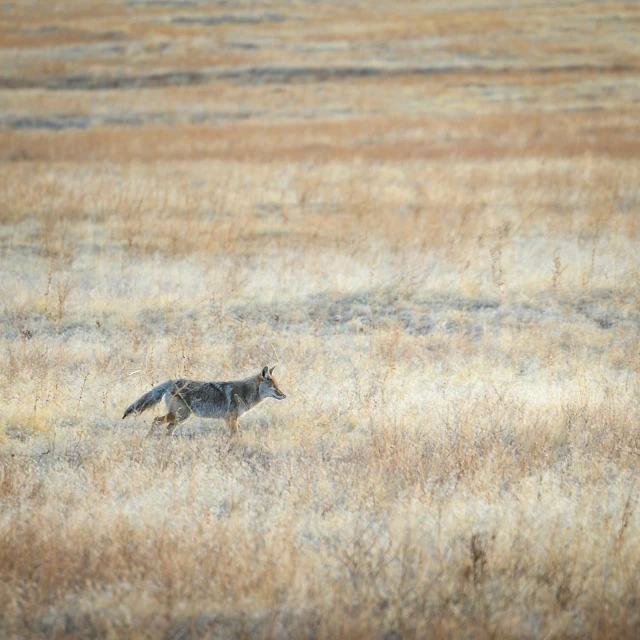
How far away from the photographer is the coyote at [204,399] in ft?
19.9

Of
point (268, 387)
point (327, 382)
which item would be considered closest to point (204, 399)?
point (268, 387)

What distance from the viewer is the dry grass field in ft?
13.0

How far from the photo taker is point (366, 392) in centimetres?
710

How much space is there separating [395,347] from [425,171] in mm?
12792

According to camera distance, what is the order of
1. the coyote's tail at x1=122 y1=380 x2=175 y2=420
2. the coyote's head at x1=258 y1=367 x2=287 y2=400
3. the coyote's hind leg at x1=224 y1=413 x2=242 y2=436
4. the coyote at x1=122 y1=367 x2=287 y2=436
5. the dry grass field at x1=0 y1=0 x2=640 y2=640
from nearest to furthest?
1. the dry grass field at x1=0 y1=0 x2=640 y2=640
2. the coyote's tail at x1=122 y1=380 x2=175 y2=420
3. the coyote at x1=122 y1=367 x2=287 y2=436
4. the coyote's hind leg at x1=224 y1=413 x2=242 y2=436
5. the coyote's head at x1=258 y1=367 x2=287 y2=400

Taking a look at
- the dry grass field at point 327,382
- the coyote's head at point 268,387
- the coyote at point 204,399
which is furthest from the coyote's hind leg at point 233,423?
the coyote's head at point 268,387

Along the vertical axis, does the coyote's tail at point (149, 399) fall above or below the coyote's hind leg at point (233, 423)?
above

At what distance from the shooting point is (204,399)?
6.18m

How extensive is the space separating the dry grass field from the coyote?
0.23 m

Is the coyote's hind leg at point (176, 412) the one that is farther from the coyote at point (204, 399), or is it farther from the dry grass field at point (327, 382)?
the dry grass field at point (327, 382)

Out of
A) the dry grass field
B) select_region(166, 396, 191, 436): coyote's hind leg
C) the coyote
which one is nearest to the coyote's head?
the coyote

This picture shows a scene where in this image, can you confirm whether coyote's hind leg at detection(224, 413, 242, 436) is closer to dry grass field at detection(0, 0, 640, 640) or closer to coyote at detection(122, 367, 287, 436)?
coyote at detection(122, 367, 287, 436)

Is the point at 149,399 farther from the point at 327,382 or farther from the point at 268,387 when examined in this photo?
the point at 327,382

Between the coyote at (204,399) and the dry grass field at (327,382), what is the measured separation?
0.23m
